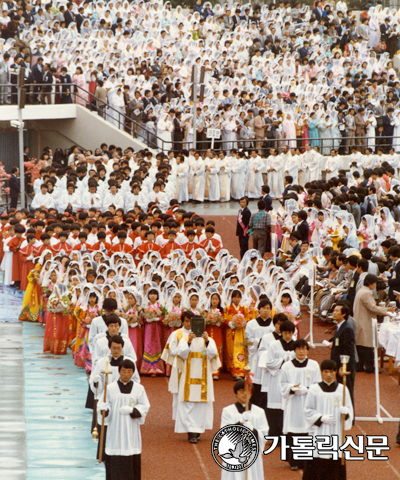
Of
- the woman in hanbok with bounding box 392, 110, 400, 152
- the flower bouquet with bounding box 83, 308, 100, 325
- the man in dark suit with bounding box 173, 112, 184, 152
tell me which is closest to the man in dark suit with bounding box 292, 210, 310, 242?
the flower bouquet with bounding box 83, 308, 100, 325

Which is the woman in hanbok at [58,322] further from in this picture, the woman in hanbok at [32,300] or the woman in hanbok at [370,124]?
the woman in hanbok at [370,124]

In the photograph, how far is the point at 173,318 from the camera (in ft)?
42.9

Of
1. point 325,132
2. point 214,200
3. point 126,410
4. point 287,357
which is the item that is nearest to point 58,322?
point 287,357

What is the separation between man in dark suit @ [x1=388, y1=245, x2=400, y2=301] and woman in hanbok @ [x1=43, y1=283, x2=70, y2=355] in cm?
472

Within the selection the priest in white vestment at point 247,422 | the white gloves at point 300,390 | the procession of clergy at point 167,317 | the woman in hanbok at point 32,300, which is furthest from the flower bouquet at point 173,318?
the priest in white vestment at point 247,422

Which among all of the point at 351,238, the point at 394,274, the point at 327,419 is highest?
the point at 351,238

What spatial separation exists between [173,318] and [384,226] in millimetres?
6405

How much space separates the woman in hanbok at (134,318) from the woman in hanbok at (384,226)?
6.36m

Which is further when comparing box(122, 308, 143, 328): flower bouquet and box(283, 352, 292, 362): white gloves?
box(122, 308, 143, 328): flower bouquet

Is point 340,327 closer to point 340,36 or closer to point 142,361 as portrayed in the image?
point 142,361

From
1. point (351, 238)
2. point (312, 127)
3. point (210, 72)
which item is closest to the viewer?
point (351, 238)

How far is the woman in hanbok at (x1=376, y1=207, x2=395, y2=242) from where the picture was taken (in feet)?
59.3

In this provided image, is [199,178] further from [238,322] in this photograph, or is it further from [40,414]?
[40,414]

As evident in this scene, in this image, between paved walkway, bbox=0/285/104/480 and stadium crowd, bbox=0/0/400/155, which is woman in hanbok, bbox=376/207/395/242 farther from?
stadium crowd, bbox=0/0/400/155
